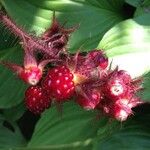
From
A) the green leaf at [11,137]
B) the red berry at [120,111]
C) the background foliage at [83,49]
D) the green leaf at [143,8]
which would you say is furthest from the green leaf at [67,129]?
the green leaf at [143,8]

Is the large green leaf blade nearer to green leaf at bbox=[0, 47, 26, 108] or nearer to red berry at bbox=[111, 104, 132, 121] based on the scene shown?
red berry at bbox=[111, 104, 132, 121]

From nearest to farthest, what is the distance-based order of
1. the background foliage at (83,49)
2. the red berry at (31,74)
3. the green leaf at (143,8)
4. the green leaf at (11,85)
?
the red berry at (31,74) < the background foliage at (83,49) < the green leaf at (143,8) < the green leaf at (11,85)

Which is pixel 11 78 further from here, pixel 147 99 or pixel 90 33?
pixel 147 99

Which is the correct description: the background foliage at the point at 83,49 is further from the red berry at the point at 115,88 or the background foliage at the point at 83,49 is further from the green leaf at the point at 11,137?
the red berry at the point at 115,88

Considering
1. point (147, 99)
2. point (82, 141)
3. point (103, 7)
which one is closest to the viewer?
point (147, 99)

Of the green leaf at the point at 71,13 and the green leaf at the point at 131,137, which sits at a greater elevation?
the green leaf at the point at 71,13

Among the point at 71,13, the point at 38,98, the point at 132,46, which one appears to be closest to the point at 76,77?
the point at 38,98

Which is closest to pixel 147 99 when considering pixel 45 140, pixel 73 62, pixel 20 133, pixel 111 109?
pixel 111 109
